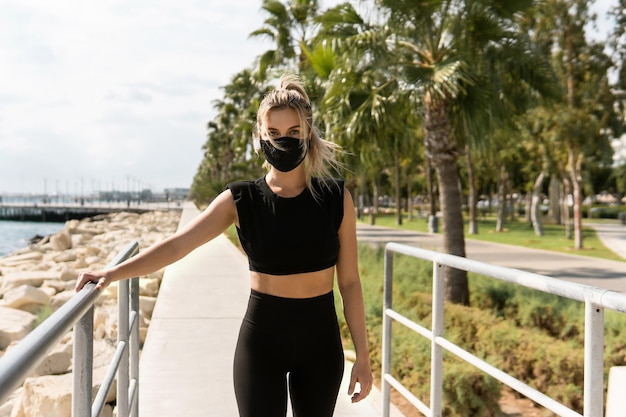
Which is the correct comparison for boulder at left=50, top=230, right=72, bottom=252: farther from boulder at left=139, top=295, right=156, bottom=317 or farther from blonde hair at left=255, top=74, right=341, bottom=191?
blonde hair at left=255, top=74, right=341, bottom=191

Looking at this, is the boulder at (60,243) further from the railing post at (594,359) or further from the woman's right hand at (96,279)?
the railing post at (594,359)

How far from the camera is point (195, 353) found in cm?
622

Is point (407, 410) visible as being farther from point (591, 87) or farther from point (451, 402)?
point (591, 87)

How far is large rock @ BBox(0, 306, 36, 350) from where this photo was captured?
8898 mm

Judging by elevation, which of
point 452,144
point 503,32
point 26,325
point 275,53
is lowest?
point 26,325

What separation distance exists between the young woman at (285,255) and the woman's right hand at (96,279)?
0.05 metres

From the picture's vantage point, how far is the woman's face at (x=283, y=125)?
2312mm

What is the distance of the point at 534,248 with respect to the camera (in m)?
22.2

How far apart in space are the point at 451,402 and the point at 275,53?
17.2 metres

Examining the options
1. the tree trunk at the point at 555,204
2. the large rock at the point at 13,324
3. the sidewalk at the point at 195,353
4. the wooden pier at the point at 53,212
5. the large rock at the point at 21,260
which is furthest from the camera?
the wooden pier at the point at 53,212

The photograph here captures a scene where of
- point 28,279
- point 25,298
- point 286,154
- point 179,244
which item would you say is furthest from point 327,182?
point 28,279

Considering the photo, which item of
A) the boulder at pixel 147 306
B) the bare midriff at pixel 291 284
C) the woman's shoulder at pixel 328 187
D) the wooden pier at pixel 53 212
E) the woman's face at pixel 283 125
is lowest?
the wooden pier at pixel 53 212

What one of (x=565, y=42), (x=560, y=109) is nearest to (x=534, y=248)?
(x=560, y=109)

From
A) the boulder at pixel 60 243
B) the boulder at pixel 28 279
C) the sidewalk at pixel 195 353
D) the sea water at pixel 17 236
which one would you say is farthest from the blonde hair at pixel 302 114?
the sea water at pixel 17 236
